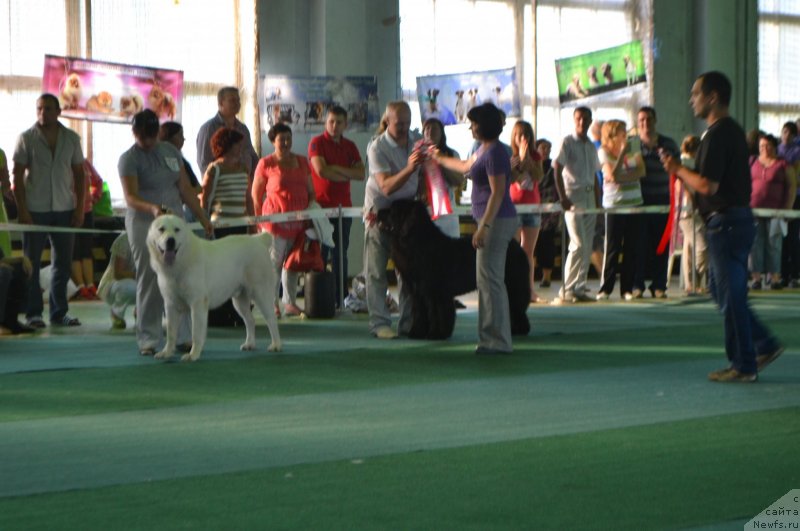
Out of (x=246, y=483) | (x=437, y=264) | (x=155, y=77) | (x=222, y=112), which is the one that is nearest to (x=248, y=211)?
(x=222, y=112)

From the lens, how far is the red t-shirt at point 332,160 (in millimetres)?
10883

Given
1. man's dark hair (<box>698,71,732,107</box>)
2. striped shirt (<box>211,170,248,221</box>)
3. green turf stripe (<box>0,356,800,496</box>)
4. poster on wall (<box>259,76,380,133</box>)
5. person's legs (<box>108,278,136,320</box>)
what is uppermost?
poster on wall (<box>259,76,380,133</box>)

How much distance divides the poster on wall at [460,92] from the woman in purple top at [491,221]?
294 inches

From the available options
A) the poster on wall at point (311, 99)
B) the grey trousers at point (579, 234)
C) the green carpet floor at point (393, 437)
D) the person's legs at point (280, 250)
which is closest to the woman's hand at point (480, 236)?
the green carpet floor at point (393, 437)

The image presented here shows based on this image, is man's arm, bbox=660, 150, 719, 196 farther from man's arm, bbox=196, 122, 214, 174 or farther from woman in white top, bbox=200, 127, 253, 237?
man's arm, bbox=196, 122, 214, 174

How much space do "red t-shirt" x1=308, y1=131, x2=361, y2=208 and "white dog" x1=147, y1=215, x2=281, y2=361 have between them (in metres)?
2.93

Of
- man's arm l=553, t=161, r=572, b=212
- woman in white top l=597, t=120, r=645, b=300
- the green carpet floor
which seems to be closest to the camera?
the green carpet floor

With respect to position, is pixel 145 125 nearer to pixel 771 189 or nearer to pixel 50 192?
pixel 50 192

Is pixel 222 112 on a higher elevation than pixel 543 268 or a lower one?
higher

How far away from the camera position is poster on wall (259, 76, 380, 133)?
47.1 ft

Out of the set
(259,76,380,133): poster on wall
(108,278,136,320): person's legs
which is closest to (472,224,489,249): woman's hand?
(108,278,136,320): person's legs

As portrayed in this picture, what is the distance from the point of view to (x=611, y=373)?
275 inches

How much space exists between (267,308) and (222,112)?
9.75 feet

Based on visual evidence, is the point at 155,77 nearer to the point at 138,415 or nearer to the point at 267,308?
the point at 267,308
